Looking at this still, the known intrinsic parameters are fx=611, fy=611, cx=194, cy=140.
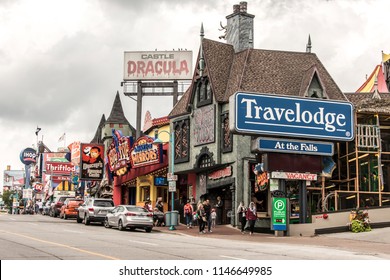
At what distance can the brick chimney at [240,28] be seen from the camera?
41.0 meters

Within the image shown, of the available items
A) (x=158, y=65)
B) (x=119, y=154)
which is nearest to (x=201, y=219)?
(x=119, y=154)

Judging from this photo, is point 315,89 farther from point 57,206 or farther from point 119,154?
point 57,206

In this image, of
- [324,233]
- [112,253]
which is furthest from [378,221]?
[112,253]

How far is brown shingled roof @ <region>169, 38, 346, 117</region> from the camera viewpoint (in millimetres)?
36625

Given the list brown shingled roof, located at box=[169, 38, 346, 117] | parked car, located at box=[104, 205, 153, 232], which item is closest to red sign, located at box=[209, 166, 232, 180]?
brown shingled roof, located at box=[169, 38, 346, 117]

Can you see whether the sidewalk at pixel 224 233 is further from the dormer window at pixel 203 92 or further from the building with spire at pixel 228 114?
the dormer window at pixel 203 92

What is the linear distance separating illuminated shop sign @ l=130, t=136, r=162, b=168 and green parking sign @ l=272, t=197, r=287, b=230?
14.7 metres

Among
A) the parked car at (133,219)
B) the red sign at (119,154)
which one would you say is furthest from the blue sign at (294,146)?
the red sign at (119,154)

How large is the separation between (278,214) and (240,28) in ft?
54.0

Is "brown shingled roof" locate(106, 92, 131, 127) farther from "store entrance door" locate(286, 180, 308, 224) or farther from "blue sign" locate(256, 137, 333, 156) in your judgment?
"blue sign" locate(256, 137, 333, 156)

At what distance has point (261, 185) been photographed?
33.4 m

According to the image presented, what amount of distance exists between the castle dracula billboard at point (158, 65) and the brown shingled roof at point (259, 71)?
26.1 m

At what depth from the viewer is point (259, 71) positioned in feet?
123

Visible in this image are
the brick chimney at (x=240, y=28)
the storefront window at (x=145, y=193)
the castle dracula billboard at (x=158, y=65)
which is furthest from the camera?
the castle dracula billboard at (x=158, y=65)
